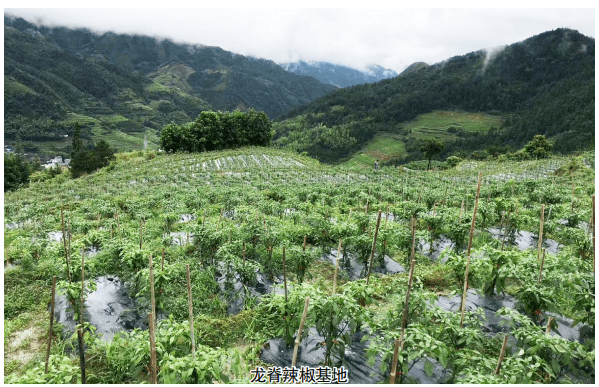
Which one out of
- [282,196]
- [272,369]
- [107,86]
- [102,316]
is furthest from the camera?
[107,86]

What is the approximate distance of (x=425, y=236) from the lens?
8070 millimetres

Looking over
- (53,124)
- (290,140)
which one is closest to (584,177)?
(290,140)

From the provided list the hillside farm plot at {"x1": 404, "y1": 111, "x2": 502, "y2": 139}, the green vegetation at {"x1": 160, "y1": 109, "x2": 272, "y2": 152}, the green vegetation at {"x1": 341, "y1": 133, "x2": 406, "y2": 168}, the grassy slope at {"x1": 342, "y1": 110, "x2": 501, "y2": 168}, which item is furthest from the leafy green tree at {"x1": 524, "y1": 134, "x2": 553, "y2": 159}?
the hillside farm plot at {"x1": 404, "y1": 111, "x2": 502, "y2": 139}

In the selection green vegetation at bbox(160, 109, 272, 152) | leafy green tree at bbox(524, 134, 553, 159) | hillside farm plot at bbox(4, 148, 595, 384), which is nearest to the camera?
hillside farm plot at bbox(4, 148, 595, 384)

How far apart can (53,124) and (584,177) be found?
160176 millimetres

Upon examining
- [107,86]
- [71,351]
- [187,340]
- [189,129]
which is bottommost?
[71,351]

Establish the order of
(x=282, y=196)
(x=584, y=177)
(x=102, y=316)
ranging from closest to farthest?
(x=102, y=316) → (x=282, y=196) → (x=584, y=177)

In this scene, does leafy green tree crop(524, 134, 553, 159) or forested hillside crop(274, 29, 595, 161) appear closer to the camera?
leafy green tree crop(524, 134, 553, 159)

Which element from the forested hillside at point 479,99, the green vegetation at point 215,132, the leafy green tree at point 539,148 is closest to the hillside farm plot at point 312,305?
the leafy green tree at point 539,148

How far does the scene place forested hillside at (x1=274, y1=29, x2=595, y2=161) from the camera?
97.6m

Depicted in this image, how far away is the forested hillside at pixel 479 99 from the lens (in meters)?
97.6

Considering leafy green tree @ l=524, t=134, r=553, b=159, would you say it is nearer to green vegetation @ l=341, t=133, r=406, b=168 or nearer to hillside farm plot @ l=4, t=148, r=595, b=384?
hillside farm plot @ l=4, t=148, r=595, b=384

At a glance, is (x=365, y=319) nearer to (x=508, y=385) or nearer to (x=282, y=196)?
(x=508, y=385)

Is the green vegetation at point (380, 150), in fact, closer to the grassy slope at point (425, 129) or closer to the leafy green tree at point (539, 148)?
the grassy slope at point (425, 129)
